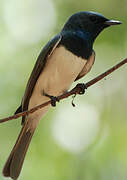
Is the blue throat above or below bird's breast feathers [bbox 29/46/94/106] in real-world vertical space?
above

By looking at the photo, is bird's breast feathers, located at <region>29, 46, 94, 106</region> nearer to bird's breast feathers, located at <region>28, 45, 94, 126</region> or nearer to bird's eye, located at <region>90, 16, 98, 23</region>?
bird's breast feathers, located at <region>28, 45, 94, 126</region>

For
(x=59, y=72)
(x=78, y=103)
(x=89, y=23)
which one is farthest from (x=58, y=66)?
(x=78, y=103)

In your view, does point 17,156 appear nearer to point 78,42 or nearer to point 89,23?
point 78,42

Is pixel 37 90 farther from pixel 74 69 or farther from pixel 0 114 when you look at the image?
pixel 0 114

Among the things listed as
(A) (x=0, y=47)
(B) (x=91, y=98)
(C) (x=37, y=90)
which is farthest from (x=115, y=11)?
(C) (x=37, y=90)

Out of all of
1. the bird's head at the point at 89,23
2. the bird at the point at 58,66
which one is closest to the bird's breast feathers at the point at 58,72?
the bird at the point at 58,66

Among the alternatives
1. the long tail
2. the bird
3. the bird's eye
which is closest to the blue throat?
the bird
